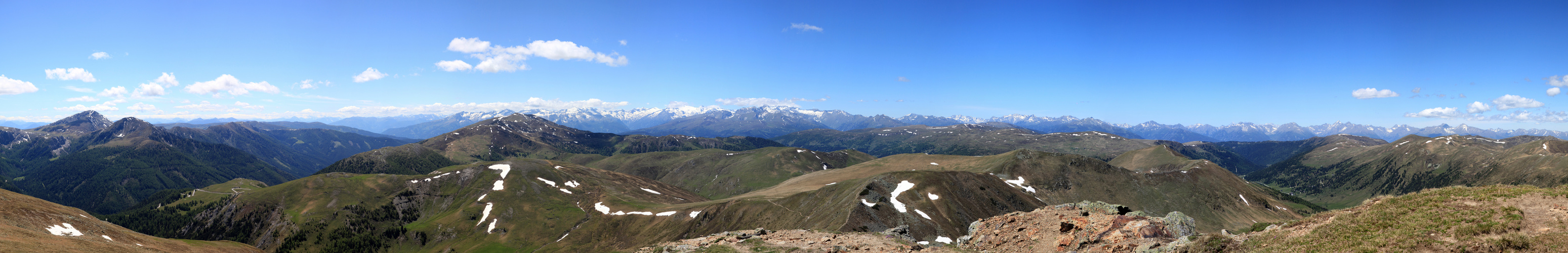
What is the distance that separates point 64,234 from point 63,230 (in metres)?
3.84

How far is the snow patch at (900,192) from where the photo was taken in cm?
9338

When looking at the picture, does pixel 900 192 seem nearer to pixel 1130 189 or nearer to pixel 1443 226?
pixel 1443 226

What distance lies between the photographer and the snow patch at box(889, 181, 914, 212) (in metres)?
93.4

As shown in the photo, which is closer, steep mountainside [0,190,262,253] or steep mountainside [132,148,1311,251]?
steep mountainside [0,190,262,253]

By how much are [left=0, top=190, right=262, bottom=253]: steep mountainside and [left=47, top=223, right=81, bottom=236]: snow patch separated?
0.21ft

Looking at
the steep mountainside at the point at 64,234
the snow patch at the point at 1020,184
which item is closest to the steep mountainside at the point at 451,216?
the steep mountainside at the point at 64,234

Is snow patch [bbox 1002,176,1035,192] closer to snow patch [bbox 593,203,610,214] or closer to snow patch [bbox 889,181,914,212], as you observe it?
snow patch [bbox 889,181,914,212]

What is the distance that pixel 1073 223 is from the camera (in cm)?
4403

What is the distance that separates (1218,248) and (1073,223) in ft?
50.3

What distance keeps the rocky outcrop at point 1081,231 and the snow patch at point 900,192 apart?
3881 centimetres

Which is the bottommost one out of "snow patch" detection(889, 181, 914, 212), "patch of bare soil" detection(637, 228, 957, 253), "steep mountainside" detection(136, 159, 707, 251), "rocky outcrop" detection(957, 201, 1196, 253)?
"steep mountainside" detection(136, 159, 707, 251)

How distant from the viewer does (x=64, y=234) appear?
7962cm

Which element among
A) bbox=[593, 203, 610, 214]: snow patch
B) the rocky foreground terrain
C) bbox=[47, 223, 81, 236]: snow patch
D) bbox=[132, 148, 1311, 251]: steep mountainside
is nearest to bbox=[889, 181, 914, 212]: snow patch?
bbox=[132, 148, 1311, 251]: steep mountainside

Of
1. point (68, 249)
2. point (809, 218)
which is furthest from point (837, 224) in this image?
point (68, 249)
